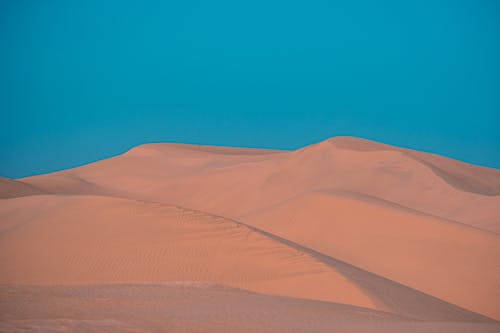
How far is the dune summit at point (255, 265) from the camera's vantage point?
7328mm

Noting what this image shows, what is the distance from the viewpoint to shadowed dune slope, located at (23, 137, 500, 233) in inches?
946

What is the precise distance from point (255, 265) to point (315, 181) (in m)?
17.2

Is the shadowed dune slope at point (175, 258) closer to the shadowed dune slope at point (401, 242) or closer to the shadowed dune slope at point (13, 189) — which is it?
the shadowed dune slope at point (401, 242)

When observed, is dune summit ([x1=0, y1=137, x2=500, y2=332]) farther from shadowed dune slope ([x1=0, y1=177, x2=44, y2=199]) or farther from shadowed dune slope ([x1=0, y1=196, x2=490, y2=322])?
shadowed dune slope ([x1=0, y1=177, x2=44, y2=199])

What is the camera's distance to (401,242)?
15.0 metres

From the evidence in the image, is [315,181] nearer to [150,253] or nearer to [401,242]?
[401,242]

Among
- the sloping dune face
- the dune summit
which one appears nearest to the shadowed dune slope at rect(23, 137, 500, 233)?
the dune summit

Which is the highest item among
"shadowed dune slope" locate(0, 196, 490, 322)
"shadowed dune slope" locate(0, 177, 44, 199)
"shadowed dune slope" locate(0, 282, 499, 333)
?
"shadowed dune slope" locate(0, 177, 44, 199)

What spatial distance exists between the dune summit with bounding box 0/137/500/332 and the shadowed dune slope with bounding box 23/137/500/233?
0.90ft

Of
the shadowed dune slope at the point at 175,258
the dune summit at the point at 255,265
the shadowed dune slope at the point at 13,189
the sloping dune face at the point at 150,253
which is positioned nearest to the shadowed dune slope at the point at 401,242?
the dune summit at the point at 255,265

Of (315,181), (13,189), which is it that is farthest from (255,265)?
(13,189)

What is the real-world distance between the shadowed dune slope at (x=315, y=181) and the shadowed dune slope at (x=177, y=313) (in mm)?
12586

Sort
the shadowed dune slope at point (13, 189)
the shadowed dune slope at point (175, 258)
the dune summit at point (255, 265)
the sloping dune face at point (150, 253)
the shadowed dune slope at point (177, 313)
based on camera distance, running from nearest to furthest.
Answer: the shadowed dune slope at point (177, 313) → the dune summit at point (255, 265) → the shadowed dune slope at point (175, 258) → the sloping dune face at point (150, 253) → the shadowed dune slope at point (13, 189)

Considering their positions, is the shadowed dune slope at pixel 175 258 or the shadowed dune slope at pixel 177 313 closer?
the shadowed dune slope at pixel 177 313
